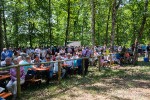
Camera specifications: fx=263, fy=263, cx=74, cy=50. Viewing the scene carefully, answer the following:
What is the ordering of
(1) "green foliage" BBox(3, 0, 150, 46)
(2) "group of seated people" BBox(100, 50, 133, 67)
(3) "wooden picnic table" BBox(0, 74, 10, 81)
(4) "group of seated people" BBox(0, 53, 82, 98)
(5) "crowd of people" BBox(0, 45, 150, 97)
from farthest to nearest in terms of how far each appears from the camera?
(1) "green foliage" BBox(3, 0, 150, 46) < (2) "group of seated people" BBox(100, 50, 133, 67) < (5) "crowd of people" BBox(0, 45, 150, 97) < (4) "group of seated people" BBox(0, 53, 82, 98) < (3) "wooden picnic table" BBox(0, 74, 10, 81)

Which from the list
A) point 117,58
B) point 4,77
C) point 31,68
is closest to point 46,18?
point 117,58

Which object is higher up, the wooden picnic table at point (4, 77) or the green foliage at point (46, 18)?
the green foliage at point (46, 18)

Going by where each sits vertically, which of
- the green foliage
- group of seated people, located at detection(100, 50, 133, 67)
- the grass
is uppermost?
the green foliage

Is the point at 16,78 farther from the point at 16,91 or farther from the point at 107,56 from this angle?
the point at 107,56

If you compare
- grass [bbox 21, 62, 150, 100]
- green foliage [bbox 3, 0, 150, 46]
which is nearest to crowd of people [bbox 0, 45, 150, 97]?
grass [bbox 21, 62, 150, 100]

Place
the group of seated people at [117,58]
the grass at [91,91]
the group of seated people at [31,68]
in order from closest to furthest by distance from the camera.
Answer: the group of seated people at [31,68]
the grass at [91,91]
the group of seated people at [117,58]

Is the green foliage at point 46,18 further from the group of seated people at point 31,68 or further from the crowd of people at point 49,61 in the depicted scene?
the group of seated people at point 31,68

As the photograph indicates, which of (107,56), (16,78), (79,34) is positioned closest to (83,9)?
(79,34)

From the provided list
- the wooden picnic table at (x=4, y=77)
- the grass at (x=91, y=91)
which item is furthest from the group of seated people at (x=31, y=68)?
the grass at (x=91, y=91)

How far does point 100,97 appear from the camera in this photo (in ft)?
29.3

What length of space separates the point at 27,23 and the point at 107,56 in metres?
16.5

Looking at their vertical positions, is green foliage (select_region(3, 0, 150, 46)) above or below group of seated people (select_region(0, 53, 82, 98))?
above

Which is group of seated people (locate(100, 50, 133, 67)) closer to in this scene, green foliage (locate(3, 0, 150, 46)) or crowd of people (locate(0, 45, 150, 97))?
crowd of people (locate(0, 45, 150, 97))

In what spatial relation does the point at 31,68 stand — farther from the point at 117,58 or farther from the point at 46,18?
the point at 46,18
